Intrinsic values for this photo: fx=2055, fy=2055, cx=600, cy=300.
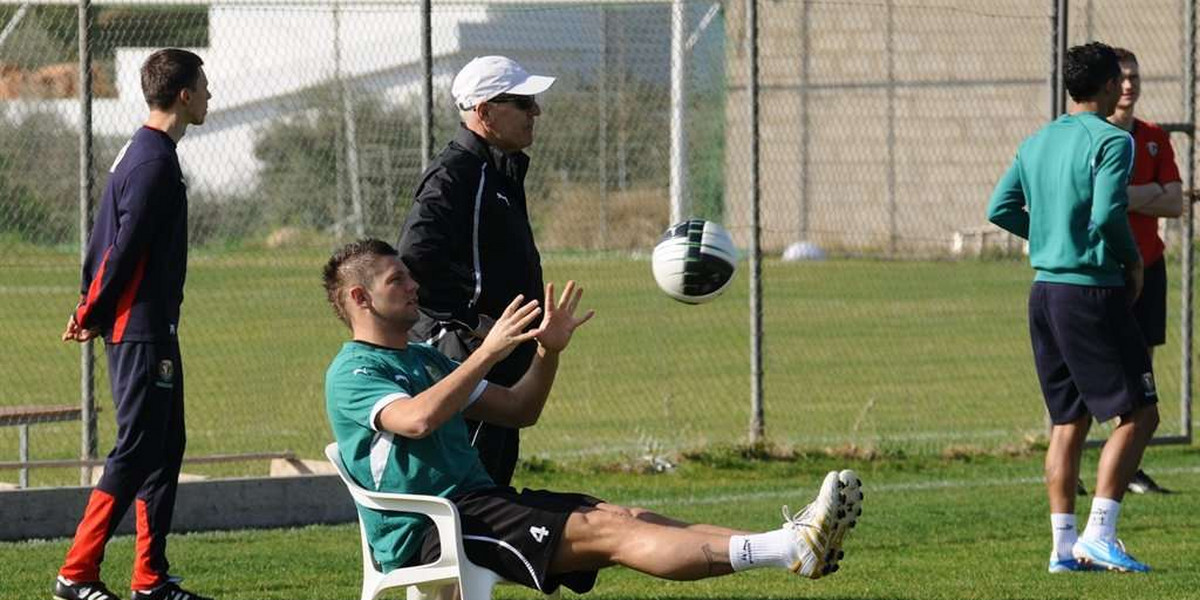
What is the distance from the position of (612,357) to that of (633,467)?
763cm

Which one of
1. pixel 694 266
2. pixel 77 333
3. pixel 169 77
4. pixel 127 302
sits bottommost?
pixel 77 333

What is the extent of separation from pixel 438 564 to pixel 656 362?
13486mm

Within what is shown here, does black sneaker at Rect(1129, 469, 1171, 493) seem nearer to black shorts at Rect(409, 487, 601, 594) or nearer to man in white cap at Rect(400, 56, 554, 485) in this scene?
man in white cap at Rect(400, 56, 554, 485)

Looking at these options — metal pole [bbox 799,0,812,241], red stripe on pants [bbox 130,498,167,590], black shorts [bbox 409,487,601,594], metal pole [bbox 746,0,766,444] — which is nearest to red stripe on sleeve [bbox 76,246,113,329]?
red stripe on pants [bbox 130,498,167,590]

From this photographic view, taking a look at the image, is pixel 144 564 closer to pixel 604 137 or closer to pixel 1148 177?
pixel 1148 177

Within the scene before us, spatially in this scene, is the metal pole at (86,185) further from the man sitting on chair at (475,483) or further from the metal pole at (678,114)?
the man sitting on chair at (475,483)

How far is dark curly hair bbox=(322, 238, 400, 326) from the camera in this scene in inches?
231

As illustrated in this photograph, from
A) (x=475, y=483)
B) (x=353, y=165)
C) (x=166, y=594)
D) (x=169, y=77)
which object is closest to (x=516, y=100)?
(x=169, y=77)

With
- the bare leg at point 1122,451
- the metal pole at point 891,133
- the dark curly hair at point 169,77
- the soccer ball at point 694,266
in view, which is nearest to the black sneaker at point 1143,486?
the bare leg at point 1122,451

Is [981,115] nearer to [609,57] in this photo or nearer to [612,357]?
[612,357]

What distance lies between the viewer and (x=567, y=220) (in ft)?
→ 52.7

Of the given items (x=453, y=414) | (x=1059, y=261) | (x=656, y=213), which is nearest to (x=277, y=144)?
(x=656, y=213)

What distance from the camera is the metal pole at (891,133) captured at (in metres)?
23.0

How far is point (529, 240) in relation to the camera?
7.06m
